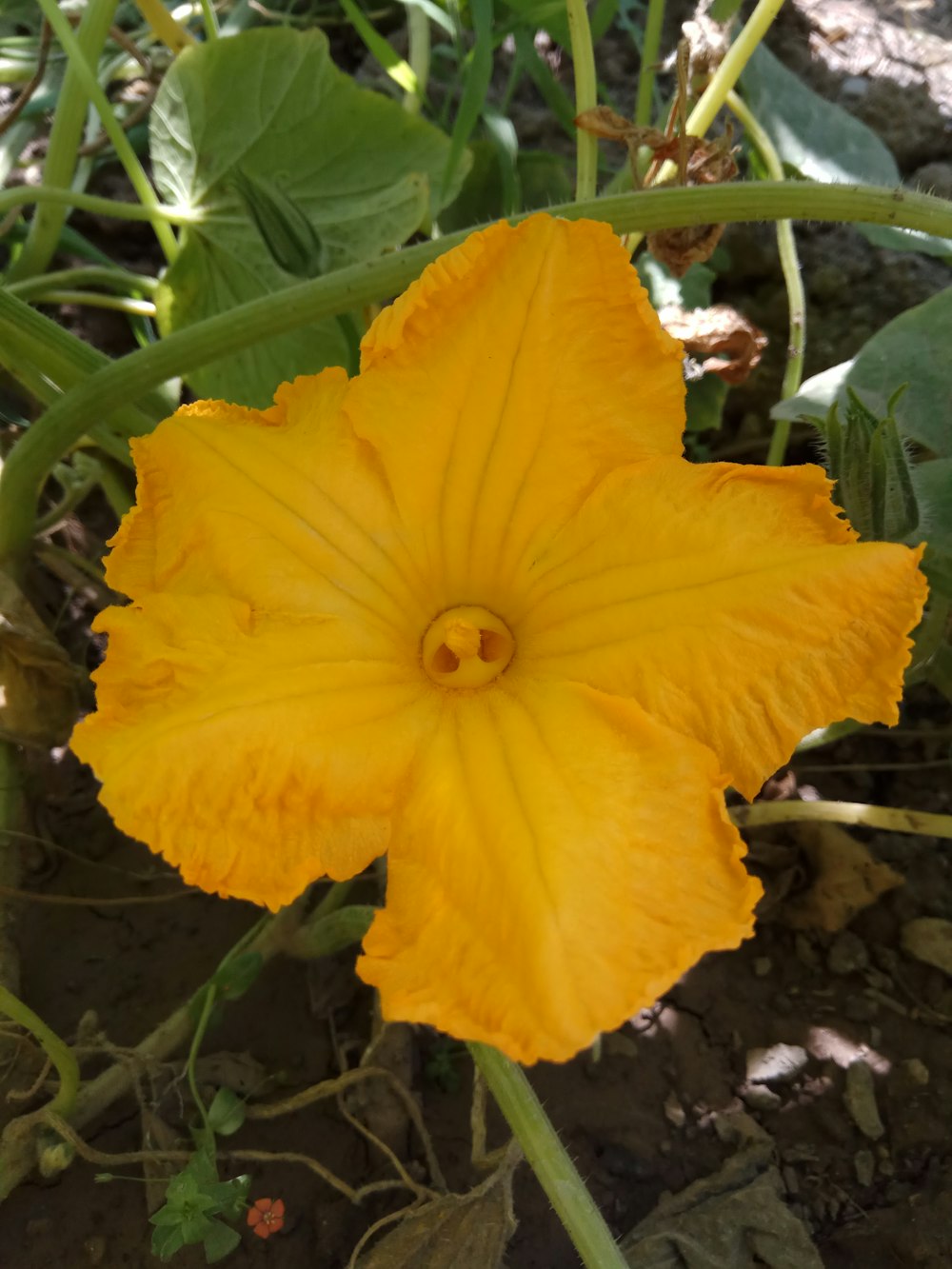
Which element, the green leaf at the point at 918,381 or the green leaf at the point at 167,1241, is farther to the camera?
the green leaf at the point at 918,381

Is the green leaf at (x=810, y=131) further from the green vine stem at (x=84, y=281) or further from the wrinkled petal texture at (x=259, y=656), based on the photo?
the wrinkled petal texture at (x=259, y=656)

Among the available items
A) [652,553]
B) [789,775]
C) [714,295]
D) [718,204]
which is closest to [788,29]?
[714,295]

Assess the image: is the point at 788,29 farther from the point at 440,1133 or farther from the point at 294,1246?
the point at 294,1246

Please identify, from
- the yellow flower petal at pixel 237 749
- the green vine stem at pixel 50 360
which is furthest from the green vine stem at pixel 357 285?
the yellow flower petal at pixel 237 749

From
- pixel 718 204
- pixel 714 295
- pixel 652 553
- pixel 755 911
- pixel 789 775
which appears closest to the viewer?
pixel 652 553

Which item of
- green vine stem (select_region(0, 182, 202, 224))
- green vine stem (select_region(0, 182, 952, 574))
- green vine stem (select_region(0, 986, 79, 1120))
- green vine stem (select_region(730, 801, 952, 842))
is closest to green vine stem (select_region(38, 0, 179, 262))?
green vine stem (select_region(0, 182, 202, 224))

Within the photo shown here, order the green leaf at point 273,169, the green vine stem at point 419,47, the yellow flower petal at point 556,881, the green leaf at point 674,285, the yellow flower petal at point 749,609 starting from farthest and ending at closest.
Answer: the green vine stem at point 419,47 < the green leaf at point 674,285 < the green leaf at point 273,169 < the yellow flower petal at point 749,609 < the yellow flower petal at point 556,881

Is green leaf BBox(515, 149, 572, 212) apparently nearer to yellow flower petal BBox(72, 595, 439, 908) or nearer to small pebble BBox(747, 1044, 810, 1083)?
yellow flower petal BBox(72, 595, 439, 908)
